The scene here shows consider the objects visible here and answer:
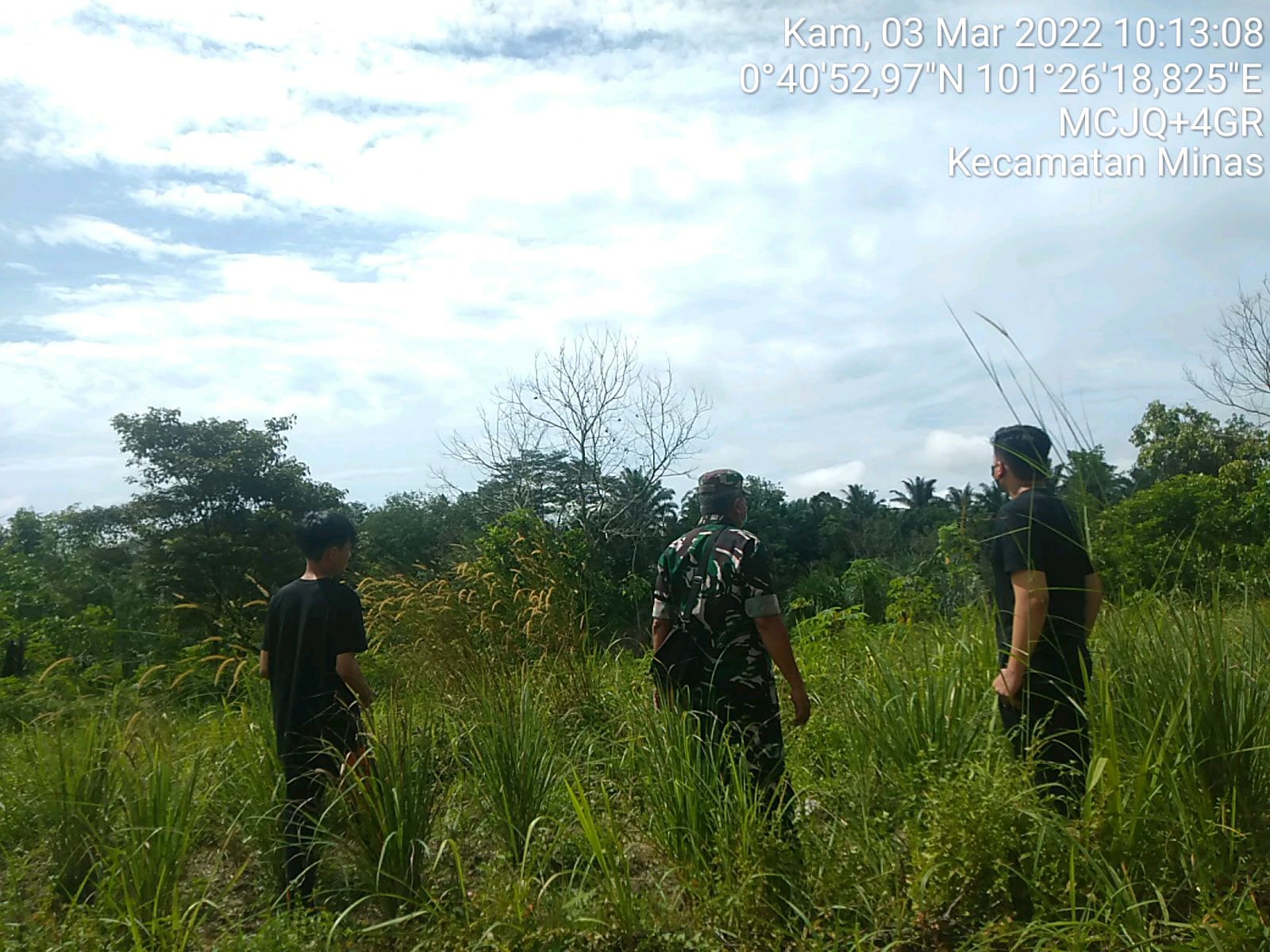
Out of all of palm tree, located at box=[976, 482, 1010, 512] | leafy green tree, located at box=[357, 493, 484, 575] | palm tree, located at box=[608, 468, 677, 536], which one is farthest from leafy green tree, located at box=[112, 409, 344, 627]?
palm tree, located at box=[976, 482, 1010, 512]

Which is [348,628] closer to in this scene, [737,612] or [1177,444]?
[737,612]

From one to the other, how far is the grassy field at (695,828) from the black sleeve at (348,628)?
321 mm

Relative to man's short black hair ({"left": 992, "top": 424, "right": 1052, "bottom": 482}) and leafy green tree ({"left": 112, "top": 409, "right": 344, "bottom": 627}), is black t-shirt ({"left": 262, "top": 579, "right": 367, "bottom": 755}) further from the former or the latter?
leafy green tree ({"left": 112, "top": 409, "right": 344, "bottom": 627})

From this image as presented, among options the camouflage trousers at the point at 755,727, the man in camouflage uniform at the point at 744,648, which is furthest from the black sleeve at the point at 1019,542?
the camouflage trousers at the point at 755,727

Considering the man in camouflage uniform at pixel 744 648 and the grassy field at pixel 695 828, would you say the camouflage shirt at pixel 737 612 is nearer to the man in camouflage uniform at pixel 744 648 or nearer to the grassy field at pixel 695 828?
the man in camouflage uniform at pixel 744 648

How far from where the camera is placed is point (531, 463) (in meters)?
29.9

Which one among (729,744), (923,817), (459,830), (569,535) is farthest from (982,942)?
(569,535)

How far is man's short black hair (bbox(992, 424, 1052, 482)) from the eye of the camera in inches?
137

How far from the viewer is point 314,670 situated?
386 cm

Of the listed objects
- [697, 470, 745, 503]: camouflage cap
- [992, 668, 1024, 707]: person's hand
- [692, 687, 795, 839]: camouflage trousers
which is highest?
[697, 470, 745, 503]: camouflage cap

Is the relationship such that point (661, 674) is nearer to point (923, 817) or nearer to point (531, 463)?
point (923, 817)

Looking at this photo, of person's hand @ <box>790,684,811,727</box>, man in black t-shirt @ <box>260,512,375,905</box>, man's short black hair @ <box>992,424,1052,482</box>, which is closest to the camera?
man's short black hair @ <box>992,424,1052,482</box>

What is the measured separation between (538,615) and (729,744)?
2.46 metres

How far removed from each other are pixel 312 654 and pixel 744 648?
5.76 feet
